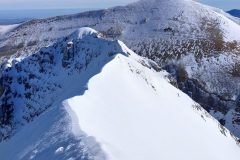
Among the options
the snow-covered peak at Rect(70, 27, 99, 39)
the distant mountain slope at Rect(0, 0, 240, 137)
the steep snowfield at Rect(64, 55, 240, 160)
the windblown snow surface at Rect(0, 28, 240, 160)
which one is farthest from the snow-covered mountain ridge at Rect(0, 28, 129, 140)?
the distant mountain slope at Rect(0, 0, 240, 137)

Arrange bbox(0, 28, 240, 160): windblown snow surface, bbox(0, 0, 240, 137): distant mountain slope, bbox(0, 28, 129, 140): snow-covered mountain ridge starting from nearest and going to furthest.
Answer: bbox(0, 28, 240, 160): windblown snow surface → bbox(0, 28, 129, 140): snow-covered mountain ridge → bbox(0, 0, 240, 137): distant mountain slope

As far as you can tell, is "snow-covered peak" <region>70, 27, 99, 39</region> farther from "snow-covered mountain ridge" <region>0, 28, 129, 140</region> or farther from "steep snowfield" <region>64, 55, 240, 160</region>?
"steep snowfield" <region>64, 55, 240, 160</region>

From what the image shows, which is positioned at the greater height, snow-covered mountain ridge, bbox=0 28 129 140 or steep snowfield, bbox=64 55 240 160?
steep snowfield, bbox=64 55 240 160

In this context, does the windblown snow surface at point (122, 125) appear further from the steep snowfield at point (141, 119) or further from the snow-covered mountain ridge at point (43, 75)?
the snow-covered mountain ridge at point (43, 75)

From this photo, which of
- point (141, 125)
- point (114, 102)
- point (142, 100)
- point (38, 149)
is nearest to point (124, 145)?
point (38, 149)

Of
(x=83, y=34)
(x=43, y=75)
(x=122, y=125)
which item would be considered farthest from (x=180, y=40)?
(x=122, y=125)

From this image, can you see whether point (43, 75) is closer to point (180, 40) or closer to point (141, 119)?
point (141, 119)

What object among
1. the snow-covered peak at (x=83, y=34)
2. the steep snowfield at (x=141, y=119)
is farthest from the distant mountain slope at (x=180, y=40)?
the steep snowfield at (x=141, y=119)
